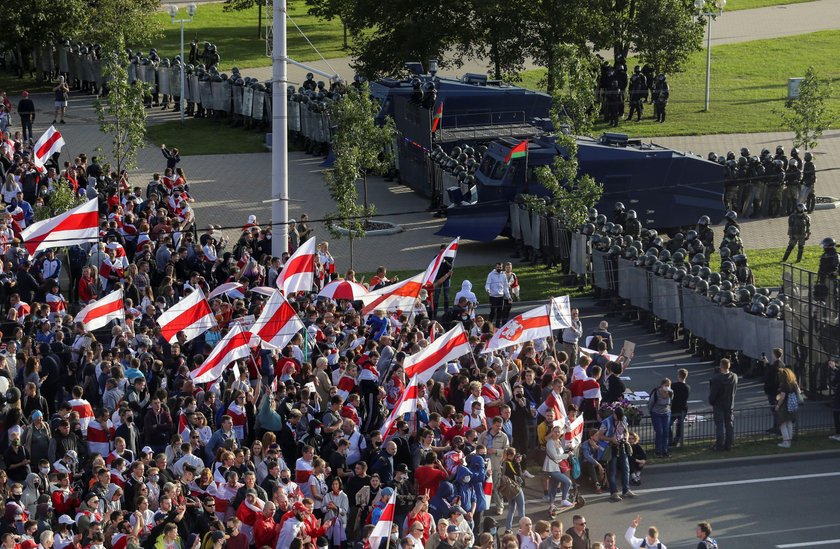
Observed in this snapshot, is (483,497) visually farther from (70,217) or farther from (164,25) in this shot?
(164,25)

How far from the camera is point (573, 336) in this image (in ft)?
94.9

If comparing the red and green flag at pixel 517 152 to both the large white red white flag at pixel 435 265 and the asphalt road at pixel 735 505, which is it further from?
the asphalt road at pixel 735 505

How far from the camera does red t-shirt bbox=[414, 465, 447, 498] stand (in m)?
21.4

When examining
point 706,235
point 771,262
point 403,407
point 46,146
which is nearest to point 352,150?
point 46,146

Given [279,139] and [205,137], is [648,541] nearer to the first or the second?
[279,139]

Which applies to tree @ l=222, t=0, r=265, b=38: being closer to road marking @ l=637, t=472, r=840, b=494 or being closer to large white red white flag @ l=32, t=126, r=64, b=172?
large white red white flag @ l=32, t=126, r=64, b=172

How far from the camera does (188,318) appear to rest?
24656 mm

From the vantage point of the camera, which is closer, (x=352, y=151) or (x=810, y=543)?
(x=810, y=543)

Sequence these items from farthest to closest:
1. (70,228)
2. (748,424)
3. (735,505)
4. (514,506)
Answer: (70,228)
(748,424)
(735,505)
(514,506)

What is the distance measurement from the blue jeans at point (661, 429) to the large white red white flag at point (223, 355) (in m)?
6.61

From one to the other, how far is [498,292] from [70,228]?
8400 millimetres

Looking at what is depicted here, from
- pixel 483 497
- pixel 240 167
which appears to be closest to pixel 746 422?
pixel 483 497

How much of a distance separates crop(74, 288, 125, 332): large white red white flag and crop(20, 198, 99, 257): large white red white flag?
7.25 feet

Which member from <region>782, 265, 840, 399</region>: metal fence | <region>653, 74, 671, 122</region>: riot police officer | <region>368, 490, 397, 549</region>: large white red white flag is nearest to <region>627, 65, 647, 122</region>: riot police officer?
<region>653, 74, 671, 122</region>: riot police officer
